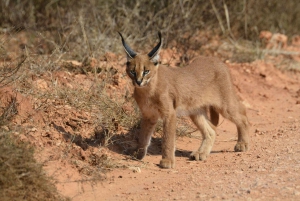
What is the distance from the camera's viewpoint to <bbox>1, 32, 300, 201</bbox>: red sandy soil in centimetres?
666

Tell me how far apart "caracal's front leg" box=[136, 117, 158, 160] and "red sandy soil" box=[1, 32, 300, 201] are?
0.18 metres

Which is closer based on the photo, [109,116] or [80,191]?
[80,191]

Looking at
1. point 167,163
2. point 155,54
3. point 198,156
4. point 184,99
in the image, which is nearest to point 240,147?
point 198,156

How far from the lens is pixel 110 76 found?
33.4 ft

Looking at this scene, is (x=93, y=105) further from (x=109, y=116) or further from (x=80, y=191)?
(x=80, y=191)

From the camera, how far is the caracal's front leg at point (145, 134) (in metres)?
8.45

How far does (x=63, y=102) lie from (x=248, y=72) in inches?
224

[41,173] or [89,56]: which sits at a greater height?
[89,56]

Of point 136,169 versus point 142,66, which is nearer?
point 136,169

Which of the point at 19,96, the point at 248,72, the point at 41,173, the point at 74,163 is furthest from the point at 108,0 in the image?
the point at 41,173

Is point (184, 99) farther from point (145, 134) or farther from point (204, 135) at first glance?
point (145, 134)

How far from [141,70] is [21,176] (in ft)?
Answer: 8.17

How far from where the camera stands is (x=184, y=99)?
8.81 m

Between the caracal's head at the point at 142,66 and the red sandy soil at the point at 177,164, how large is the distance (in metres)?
1.04
